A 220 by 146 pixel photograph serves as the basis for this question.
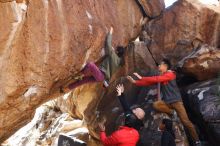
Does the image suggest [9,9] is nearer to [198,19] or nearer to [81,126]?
[198,19]

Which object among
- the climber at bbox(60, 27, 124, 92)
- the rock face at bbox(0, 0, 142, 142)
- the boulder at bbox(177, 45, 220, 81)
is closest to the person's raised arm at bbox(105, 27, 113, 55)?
the climber at bbox(60, 27, 124, 92)

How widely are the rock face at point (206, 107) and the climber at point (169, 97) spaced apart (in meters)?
0.40

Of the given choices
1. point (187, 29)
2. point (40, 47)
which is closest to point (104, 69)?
point (40, 47)

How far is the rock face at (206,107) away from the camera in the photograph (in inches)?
392

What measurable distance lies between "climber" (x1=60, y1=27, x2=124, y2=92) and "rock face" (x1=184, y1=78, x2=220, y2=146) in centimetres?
252

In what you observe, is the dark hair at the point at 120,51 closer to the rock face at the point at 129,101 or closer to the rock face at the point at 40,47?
the rock face at the point at 129,101

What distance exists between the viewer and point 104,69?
11359mm

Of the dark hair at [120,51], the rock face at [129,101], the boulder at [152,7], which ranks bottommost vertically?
the rock face at [129,101]

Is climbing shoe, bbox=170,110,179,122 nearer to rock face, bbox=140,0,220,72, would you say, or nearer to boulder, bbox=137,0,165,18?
rock face, bbox=140,0,220,72

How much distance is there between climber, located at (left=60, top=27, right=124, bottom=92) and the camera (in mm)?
10703

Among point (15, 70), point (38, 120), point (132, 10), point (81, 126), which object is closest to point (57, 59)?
point (15, 70)

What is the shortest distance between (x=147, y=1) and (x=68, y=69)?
496 cm

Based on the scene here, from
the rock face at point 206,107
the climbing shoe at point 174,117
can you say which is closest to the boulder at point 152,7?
the rock face at point 206,107

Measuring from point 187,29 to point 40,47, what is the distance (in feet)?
21.0
